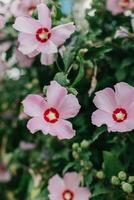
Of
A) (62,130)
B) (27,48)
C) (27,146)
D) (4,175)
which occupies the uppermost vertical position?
(27,48)

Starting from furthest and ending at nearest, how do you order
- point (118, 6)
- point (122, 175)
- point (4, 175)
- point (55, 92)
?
point (4, 175), point (118, 6), point (122, 175), point (55, 92)

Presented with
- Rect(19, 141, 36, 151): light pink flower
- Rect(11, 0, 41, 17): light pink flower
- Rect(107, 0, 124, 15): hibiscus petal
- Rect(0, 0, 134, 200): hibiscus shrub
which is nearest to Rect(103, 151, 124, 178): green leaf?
Rect(0, 0, 134, 200): hibiscus shrub

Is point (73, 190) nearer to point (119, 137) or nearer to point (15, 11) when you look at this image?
point (119, 137)

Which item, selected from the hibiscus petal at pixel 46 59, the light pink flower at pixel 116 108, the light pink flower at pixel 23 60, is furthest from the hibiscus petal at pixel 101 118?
the light pink flower at pixel 23 60

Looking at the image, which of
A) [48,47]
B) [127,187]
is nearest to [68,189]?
[127,187]

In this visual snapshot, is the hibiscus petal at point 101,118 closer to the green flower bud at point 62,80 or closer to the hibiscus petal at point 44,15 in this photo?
the green flower bud at point 62,80

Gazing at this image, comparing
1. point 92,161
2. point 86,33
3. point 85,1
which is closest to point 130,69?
point 86,33

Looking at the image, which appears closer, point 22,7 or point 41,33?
point 41,33

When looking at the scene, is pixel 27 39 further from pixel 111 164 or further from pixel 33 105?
pixel 111 164
